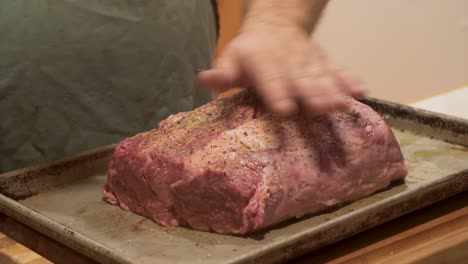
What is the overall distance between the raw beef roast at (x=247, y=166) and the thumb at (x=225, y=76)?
90 millimetres

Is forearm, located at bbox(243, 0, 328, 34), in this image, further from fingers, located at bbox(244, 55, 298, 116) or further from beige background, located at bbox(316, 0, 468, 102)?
beige background, located at bbox(316, 0, 468, 102)

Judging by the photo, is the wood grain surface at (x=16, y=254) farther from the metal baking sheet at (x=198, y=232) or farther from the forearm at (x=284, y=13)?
the forearm at (x=284, y=13)

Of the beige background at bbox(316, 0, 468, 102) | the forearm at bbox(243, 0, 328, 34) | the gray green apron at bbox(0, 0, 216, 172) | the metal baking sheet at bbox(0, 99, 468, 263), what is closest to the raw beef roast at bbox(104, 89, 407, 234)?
the metal baking sheet at bbox(0, 99, 468, 263)

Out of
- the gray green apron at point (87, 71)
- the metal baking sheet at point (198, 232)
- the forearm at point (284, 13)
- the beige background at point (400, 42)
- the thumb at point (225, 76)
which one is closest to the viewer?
the metal baking sheet at point (198, 232)

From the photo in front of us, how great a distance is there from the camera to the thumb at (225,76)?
145cm

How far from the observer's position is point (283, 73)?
4.56ft

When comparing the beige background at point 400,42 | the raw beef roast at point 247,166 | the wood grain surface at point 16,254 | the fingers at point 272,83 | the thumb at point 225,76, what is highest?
the fingers at point 272,83

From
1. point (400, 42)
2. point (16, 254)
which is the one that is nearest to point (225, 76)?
point (16, 254)

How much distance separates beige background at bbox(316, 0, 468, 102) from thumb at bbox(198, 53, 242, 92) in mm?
2252

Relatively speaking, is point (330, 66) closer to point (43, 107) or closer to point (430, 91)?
point (43, 107)

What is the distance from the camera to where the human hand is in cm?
136

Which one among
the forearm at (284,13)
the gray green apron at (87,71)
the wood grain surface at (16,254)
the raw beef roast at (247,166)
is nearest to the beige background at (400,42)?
the gray green apron at (87,71)

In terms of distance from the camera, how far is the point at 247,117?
5.11ft

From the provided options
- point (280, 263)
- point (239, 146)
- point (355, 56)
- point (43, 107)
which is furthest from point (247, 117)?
point (355, 56)
